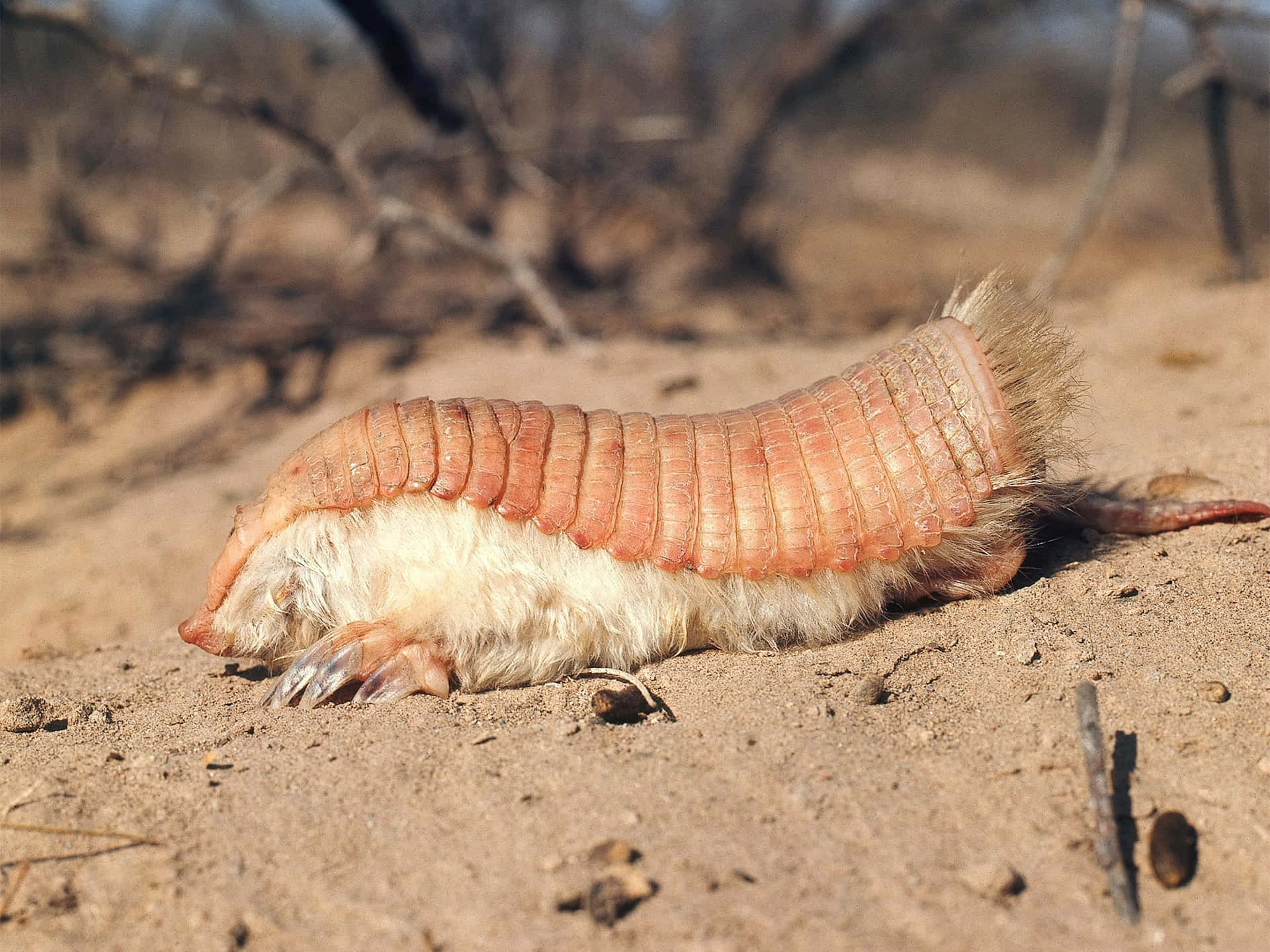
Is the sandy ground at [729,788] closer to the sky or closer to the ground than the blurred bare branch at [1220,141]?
closer to the ground

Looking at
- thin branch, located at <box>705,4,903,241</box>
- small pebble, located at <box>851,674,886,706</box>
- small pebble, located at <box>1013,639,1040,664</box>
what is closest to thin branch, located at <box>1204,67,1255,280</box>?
thin branch, located at <box>705,4,903,241</box>

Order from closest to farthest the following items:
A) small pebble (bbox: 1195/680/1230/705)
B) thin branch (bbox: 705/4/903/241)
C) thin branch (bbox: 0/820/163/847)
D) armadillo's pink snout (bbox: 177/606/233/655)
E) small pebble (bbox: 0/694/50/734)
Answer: thin branch (bbox: 0/820/163/847) < small pebble (bbox: 1195/680/1230/705) < small pebble (bbox: 0/694/50/734) < armadillo's pink snout (bbox: 177/606/233/655) < thin branch (bbox: 705/4/903/241)

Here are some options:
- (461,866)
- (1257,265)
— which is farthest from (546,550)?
(1257,265)

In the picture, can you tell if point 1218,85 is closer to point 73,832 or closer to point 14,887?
point 73,832

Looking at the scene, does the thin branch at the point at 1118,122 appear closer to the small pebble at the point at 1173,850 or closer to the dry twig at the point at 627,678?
the dry twig at the point at 627,678

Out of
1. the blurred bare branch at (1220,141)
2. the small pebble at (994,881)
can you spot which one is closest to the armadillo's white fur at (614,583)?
the small pebble at (994,881)

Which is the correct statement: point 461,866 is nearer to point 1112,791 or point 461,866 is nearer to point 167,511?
point 1112,791

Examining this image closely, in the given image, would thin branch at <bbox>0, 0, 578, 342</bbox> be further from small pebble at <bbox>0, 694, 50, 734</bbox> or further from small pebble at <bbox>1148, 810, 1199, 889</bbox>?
small pebble at <bbox>1148, 810, 1199, 889</bbox>
